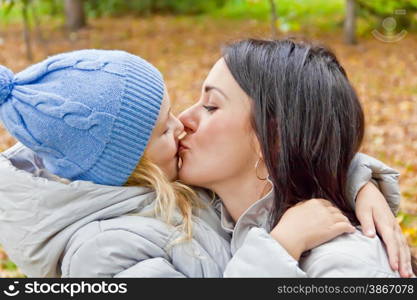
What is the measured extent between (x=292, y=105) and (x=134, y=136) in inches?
21.9

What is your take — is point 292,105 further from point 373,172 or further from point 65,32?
point 65,32

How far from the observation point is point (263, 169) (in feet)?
7.82

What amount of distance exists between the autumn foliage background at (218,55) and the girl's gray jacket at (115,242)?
2402 millimetres

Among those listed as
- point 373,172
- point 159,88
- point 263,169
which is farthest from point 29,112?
point 373,172

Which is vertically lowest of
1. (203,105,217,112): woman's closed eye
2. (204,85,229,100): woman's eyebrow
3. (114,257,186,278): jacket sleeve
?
(114,257,186,278): jacket sleeve

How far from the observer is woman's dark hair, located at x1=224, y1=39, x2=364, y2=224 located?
2.20 metres

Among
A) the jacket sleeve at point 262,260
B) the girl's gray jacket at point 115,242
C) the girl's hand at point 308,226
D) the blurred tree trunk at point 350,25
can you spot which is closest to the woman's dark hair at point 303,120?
the girl's hand at point 308,226

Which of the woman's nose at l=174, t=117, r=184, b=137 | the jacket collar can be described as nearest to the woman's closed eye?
the woman's nose at l=174, t=117, r=184, b=137

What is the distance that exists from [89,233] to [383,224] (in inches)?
39.6

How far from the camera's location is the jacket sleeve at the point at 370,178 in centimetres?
235

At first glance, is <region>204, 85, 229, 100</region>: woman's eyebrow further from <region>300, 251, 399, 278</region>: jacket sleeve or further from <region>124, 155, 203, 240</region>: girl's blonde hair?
<region>300, 251, 399, 278</region>: jacket sleeve

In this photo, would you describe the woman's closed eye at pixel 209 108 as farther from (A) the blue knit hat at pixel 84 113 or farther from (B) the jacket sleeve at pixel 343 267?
(B) the jacket sleeve at pixel 343 267

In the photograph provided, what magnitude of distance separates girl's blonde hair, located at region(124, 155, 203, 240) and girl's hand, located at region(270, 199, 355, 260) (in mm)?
334

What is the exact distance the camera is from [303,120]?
2.21 meters
